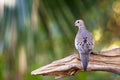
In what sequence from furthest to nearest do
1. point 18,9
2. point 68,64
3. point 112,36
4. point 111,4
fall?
1. point 112,36
2. point 111,4
3. point 18,9
4. point 68,64

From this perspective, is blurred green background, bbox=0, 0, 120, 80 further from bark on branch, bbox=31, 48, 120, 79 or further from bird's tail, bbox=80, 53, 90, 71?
bird's tail, bbox=80, 53, 90, 71

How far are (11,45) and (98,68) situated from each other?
3.39 ft

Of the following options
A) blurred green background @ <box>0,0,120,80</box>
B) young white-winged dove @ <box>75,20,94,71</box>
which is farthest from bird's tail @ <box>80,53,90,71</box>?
blurred green background @ <box>0,0,120,80</box>

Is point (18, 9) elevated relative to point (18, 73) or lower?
elevated

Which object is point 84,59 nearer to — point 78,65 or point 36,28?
point 78,65

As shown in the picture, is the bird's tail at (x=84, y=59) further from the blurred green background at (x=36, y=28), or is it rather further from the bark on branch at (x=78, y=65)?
the blurred green background at (x=36, y=28)

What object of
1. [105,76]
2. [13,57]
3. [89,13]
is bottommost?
[105,76]

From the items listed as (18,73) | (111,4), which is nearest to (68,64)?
(18,73)

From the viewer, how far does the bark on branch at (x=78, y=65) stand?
2.80 meters

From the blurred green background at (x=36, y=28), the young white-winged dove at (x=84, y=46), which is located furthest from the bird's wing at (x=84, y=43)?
the blurred green background at (x=36, y=28)

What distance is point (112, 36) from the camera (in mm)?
5613

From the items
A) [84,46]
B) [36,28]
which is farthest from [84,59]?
[36,28]

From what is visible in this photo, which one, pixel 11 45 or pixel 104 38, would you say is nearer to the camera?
pixel 11 45

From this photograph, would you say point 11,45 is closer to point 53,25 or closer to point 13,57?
point 13,57
